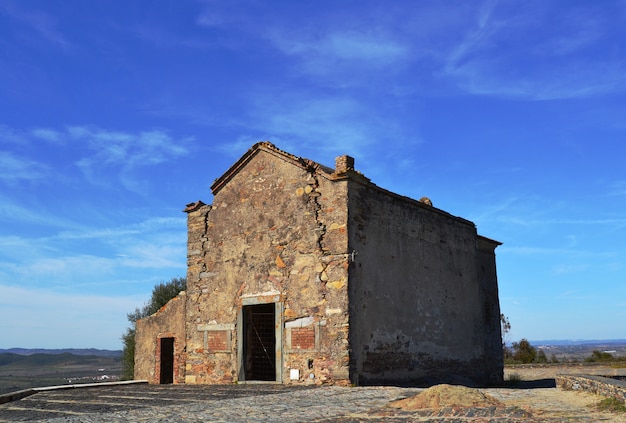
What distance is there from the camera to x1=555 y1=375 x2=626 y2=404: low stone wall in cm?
866

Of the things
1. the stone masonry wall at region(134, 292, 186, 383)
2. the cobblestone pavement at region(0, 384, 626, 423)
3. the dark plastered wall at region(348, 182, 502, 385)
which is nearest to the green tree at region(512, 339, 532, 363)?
the dark plastered wall at region(348, 182, 502, 385)

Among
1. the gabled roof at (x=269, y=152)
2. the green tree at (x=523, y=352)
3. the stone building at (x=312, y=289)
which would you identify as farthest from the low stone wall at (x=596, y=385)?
the green tree at (x=523, y=352)

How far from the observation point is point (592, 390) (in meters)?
10.2

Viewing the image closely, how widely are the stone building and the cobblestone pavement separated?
1.58 metres

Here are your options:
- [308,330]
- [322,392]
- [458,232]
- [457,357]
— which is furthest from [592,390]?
[458,232]

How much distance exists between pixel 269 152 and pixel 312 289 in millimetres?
3937

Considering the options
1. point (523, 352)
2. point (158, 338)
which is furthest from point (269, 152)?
point (523, 352)

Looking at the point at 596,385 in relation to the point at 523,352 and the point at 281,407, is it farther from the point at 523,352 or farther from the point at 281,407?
the point at 523,352

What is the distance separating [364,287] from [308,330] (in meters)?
1.64

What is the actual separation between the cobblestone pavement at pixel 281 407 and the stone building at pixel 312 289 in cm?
158

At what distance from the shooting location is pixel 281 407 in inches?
382

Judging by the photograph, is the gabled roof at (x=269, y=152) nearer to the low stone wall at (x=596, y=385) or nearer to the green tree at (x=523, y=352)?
the low stone wall at (x=596, y=385)

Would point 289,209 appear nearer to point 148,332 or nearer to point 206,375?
point 206,375

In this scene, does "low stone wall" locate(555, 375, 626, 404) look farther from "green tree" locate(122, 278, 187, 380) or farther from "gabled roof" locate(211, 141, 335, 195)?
"green tree" locate(122, 278, 187, 380)
